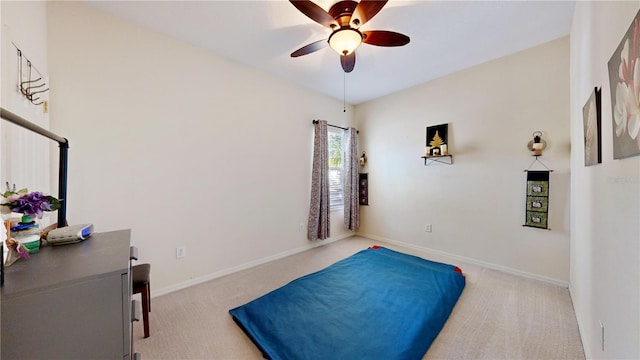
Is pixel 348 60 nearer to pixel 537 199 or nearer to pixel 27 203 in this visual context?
pixel 27 203

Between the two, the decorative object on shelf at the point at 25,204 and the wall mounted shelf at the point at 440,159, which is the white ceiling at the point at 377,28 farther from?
the decorative object on shelf at the point at 25,204

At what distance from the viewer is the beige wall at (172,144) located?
6.36 feet

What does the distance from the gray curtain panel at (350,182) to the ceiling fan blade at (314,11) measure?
2.49 meters

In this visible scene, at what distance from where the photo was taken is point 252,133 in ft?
9.94

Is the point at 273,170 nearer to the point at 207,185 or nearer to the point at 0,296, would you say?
the point at 207,185

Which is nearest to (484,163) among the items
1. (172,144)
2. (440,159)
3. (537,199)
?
(440,159)

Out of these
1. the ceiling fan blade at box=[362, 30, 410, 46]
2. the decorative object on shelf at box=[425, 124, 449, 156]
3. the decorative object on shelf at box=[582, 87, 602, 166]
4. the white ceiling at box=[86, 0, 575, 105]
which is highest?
the white ceiling at box=[86, 0, 575, 105]

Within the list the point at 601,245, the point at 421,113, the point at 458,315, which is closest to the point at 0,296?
the point at 601,245

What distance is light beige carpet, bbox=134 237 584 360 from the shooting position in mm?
1588

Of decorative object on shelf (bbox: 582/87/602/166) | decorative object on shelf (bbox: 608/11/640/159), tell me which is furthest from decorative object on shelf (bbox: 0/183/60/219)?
decorative object on shelf (bbox: 582/87/602/166)

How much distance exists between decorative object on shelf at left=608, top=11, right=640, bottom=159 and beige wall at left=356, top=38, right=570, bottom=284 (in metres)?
2.00

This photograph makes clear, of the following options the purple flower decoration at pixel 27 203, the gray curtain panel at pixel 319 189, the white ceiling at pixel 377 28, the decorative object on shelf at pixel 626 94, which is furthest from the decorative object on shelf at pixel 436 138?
the purple flower decoration at pixel 27 203

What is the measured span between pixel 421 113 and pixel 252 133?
2545mm

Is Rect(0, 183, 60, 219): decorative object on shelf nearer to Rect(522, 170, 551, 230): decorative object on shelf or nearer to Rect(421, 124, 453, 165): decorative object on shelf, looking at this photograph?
Rect(421, 124, 453, 165): decorative object on shelf
